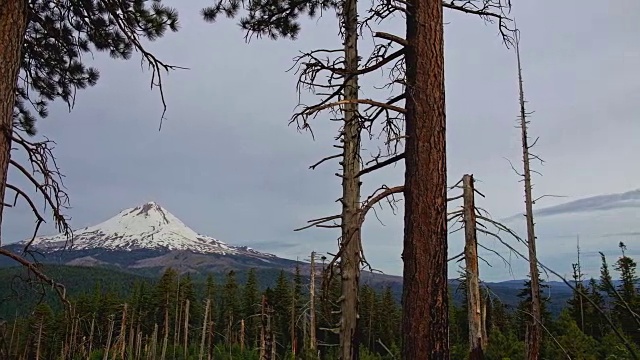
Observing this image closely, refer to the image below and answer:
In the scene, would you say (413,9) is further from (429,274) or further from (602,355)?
(602,355)

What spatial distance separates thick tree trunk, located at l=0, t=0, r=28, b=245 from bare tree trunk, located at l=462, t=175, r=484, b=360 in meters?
7.02

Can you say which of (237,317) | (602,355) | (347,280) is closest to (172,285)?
(237,317)

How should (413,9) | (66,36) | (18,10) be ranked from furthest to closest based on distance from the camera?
(66,36), (413,9), (18,10)

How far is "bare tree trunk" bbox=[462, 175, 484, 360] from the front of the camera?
345 inches

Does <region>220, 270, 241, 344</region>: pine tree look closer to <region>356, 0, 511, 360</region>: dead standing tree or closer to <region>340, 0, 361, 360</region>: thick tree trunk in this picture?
<region>340, 0, 361, 360</region>: thick tree trunk

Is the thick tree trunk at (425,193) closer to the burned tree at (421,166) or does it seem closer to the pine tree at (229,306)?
the burned tree at (421,166)

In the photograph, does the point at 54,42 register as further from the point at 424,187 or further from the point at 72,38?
the point at 424,187

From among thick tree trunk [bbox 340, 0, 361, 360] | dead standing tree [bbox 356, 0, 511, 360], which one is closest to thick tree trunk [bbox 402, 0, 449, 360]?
dead standing tree [bbox 356, 0, 511, 360]

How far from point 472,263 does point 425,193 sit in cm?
585

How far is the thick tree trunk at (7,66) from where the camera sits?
3521 mm

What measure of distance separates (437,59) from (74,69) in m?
3.75

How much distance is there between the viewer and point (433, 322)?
3402 mm

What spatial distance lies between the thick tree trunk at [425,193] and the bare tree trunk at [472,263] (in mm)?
5364

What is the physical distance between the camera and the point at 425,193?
3580 mm
